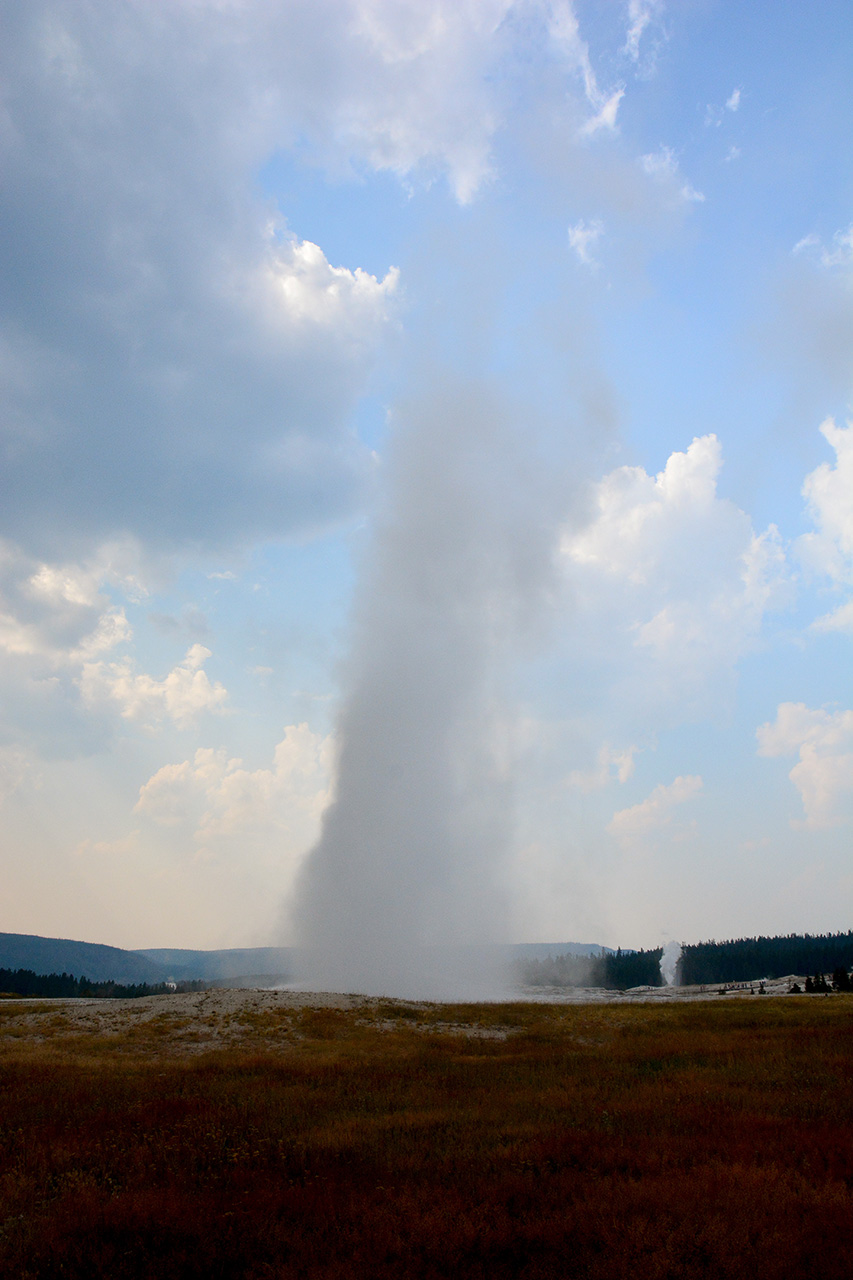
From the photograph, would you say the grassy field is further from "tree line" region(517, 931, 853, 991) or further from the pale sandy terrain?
"tree line" region(517, 931, 853, 991)

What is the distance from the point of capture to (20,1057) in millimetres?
24156

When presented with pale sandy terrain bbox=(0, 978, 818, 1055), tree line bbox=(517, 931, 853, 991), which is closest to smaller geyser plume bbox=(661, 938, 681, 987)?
tree line bbox=(517, 931, 853, 991)

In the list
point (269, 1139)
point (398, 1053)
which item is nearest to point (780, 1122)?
point (269, 1139)

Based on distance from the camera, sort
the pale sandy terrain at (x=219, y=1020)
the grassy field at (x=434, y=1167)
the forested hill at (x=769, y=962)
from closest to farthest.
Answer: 1. the grassy field at (x=434, y=1167)
2. the pale sandy terrain at (x=219, y=1020)
3. the forested hill at (x=769, y=962)

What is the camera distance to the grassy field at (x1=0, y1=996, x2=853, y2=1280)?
728 centimetres

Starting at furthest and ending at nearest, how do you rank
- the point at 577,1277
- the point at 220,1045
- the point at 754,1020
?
the point at 754,1020 < the point at 220,1045 < the point at 577,1277

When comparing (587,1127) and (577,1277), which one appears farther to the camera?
(587,1127)

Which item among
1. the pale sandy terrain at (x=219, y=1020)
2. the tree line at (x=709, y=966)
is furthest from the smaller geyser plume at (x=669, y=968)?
the pale sandy terrain at (x=219, y=1020)

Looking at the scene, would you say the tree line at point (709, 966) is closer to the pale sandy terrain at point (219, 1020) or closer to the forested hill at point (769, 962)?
the forested hill at point (769, 962)

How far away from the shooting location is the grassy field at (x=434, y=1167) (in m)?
7.28

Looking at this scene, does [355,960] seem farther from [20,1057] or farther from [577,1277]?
[577,1277]

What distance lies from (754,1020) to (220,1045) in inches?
1047

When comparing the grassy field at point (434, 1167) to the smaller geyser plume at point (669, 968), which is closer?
the grassy field at point (434, 1167)

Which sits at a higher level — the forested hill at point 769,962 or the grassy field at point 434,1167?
the grassy field at point 434,1167
